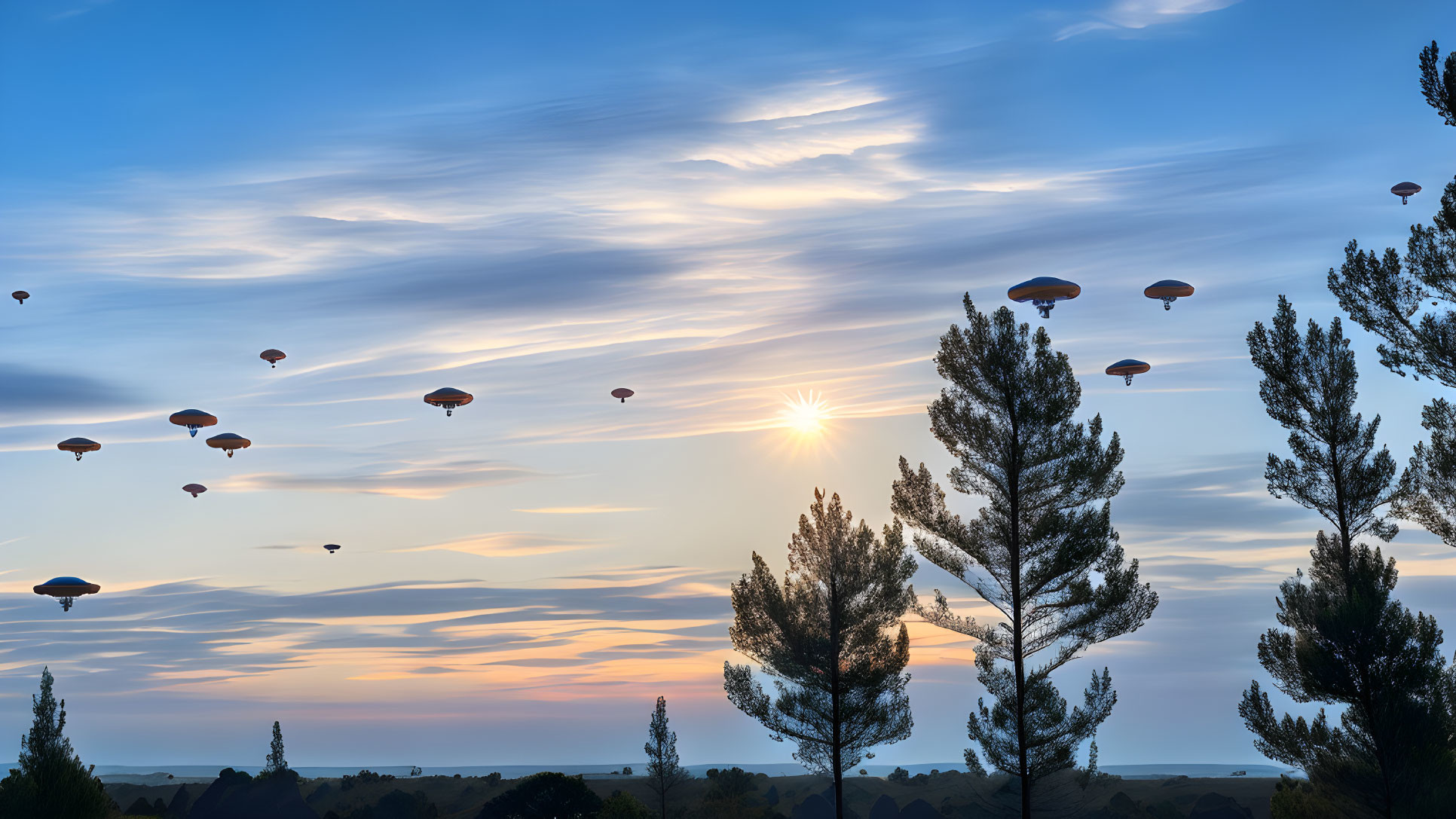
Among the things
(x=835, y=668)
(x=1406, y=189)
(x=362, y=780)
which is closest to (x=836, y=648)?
(x=835, y=668)

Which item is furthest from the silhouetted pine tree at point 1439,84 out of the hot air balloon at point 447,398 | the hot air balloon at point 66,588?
the hot air balloon at point 66,588

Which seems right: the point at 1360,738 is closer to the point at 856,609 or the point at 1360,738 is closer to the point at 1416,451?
the point at 1416,451

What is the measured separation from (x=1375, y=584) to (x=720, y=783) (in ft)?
191

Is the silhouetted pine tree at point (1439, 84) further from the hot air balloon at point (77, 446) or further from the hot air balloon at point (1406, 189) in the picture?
the hot air balloon at point (77, 446)

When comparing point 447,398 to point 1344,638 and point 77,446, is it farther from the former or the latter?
point 1344,638

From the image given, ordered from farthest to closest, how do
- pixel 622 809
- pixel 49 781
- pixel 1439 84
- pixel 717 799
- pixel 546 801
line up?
pixel 717 799
pixel 546 801
pixel 622 809
pixel 49 781
pixel 1439 84

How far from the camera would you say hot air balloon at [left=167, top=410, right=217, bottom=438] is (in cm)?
5756

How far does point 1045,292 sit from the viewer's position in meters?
41.1

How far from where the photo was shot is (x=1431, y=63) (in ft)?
86.7

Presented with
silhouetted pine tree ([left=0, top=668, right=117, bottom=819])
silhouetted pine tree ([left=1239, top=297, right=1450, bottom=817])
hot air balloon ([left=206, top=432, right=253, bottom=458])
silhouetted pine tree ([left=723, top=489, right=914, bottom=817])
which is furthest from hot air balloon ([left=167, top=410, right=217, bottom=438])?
silhouetted pine tree ([left=1239, top=297, right=1450, bottom=817])

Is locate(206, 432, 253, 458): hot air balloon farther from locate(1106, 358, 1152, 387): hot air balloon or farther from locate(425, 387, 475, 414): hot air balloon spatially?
locate(1106, 358, 1152, 387): hot air balloon

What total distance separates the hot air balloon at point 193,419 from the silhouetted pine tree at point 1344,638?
4897cm

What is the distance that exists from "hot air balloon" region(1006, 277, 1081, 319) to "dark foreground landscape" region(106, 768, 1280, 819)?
16345 millimetres

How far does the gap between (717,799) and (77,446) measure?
42698 mm
